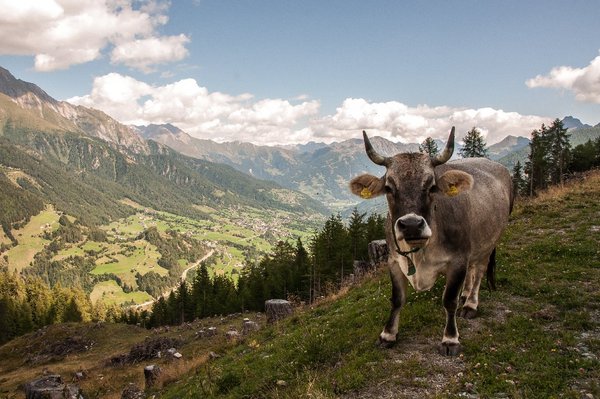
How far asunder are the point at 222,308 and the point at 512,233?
66.1 metres

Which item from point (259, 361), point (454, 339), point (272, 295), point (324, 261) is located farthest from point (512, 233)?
point (272, 295)

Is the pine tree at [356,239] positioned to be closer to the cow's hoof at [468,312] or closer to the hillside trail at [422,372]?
the cow's hoof at [468,312]

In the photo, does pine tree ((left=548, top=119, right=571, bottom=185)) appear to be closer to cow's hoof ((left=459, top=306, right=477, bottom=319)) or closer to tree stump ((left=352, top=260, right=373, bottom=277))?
tree stump ((left=352, top=260, right=373, bottom=277))

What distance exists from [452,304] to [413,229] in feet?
10.3

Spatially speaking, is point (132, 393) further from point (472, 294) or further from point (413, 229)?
point (413, 229)

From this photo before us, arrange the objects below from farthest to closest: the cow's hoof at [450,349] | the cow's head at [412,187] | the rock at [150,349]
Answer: the rock at [150,349] < the cow's hoof at [450,349] < the cow's head at [412,187]

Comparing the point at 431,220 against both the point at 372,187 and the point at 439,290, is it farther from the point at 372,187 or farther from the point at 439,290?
the point at 439,290

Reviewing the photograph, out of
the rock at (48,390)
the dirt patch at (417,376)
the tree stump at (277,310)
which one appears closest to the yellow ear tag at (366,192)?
the dirt patch at (417,376)

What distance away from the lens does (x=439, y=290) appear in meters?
13.0

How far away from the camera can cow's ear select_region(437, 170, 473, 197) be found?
7.27 meters

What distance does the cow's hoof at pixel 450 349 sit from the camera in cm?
845

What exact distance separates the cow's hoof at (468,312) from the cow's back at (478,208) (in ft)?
5.16

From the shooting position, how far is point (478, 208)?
9609mm

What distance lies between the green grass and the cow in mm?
753
